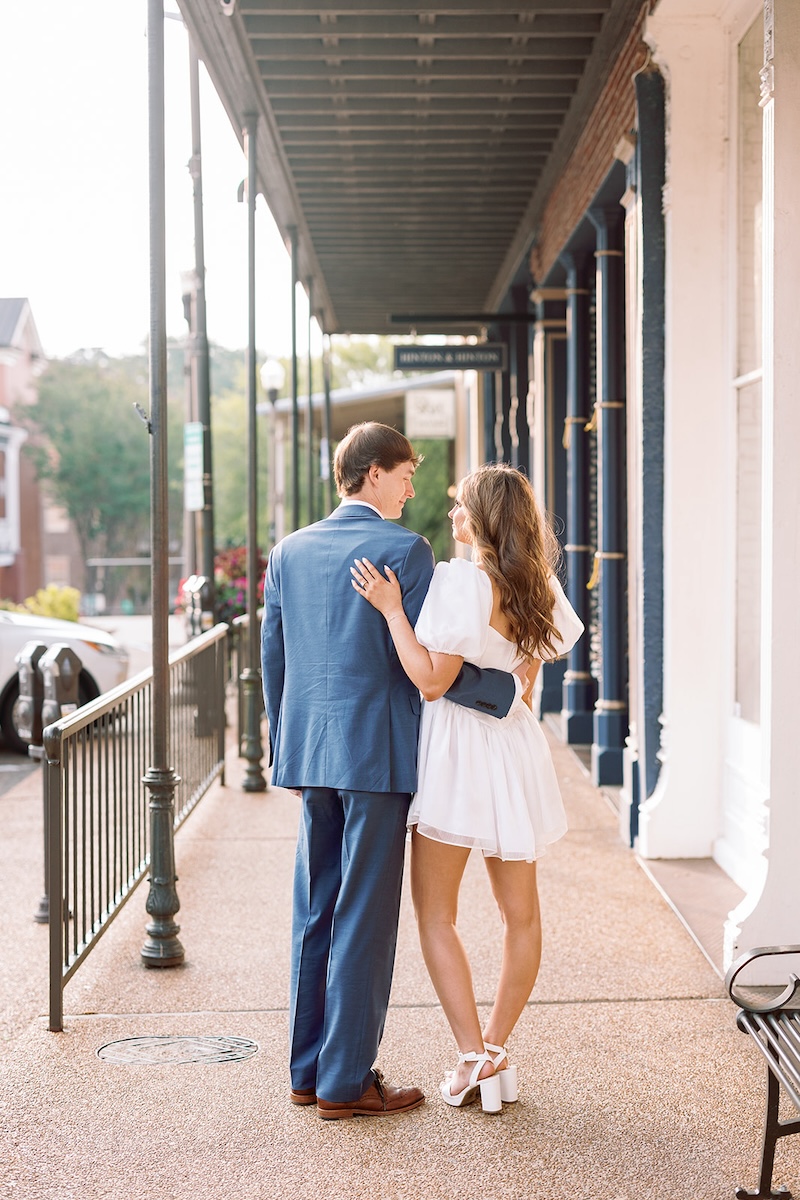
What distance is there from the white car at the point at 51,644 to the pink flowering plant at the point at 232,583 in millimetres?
2692

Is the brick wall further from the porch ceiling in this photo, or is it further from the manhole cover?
the manhole cover

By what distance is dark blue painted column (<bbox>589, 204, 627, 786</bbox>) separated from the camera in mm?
7707

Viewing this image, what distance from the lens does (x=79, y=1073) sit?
3789 mm

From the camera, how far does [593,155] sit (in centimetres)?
778

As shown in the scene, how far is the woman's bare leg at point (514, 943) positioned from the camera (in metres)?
3.54

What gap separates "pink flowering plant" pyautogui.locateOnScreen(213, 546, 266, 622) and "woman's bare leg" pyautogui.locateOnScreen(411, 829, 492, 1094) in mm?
9464

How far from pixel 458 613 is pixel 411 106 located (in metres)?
5.63

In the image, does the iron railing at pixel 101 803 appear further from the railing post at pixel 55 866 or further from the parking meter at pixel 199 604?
the parking meter at pixel 199 604

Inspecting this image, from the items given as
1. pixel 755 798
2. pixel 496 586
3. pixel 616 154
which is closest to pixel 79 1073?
pixel 496 586

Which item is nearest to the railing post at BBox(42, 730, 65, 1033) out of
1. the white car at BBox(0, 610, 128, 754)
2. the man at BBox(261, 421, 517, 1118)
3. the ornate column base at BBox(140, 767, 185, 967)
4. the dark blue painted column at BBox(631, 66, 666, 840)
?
the ornate column base at BBox(140, 767, 185, 967)

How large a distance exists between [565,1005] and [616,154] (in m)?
4.45

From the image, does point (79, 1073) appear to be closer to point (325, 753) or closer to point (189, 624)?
point (325, 753)

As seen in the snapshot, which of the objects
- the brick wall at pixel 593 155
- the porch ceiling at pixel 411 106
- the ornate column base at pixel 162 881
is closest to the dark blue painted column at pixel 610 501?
the brick wall at pixel 593 155

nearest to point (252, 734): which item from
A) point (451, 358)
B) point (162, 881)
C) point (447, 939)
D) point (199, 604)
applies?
point (199, 604)
